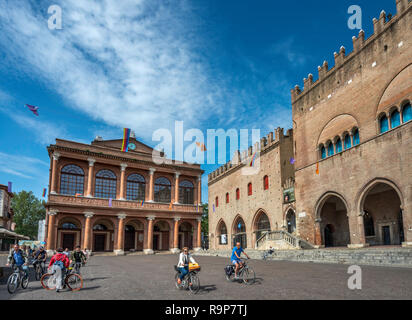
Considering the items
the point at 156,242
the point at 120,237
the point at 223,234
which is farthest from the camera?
the point at 223,234

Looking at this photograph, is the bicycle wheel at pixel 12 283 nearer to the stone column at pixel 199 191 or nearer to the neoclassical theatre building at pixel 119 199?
the neoclassical theatre building at pixel 119 199

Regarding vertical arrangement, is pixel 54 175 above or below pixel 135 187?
above

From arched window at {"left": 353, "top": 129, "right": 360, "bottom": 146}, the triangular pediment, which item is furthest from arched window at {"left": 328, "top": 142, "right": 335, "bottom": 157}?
the triangular pediment

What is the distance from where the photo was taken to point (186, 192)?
3947 cm

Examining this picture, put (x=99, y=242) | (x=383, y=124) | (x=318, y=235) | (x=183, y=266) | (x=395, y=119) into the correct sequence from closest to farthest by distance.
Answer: (x=183, y=266) < (x=395, y=119) < (x=383, y=124) < (x=318, y=235) < (x=99, y=242)

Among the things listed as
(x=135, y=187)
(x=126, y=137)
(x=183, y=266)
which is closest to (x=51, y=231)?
(x=135, y=187)

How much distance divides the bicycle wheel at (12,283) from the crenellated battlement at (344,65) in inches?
879

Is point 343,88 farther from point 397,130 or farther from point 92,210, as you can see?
point 92,210

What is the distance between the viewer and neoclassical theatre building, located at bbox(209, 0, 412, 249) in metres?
18.7

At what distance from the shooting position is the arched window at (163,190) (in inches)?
1473

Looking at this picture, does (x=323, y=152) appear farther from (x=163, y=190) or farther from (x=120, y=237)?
(x=120, y=237)

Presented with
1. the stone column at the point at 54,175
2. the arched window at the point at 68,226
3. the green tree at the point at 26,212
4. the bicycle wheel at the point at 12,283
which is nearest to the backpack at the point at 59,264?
the bicycle wheel at the point at 12,283

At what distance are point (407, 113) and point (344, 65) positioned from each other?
23.0 ft
